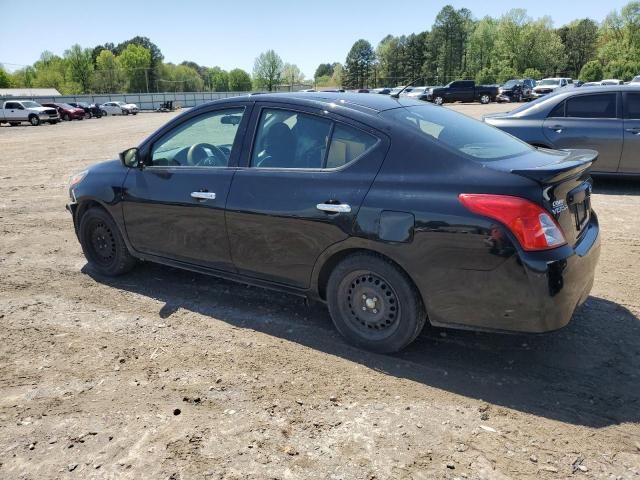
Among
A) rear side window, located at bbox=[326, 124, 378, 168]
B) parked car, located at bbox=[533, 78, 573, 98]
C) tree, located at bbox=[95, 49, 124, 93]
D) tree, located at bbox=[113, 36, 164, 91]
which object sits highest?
tree, located at bbox=[113, 36, 164, 91]

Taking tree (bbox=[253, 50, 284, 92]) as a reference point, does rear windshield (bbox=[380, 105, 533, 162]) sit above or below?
below

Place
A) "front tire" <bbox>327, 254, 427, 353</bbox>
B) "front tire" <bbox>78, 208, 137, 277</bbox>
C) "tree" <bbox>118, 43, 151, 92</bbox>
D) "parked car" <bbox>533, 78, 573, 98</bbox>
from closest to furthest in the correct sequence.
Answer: "front tire" <bbox>327, 254, 427, 353</bbox> < "front tire" <bbox>78, 208, 137, 277</bbox> < "parked car" <bbox>533, 78, 573, 98</bbox> < "tree" <bbox>118, 43, 151, 92</bbox>

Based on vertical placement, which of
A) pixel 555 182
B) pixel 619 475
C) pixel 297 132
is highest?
Result: pixel 297 132

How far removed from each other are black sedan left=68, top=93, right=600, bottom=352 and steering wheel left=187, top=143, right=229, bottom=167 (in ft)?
0.04

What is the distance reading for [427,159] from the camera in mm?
3256

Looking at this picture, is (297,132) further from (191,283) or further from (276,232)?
(191,283)

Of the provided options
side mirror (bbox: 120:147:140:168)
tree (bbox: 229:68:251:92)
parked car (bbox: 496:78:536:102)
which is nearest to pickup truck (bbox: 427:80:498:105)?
parked car (bbox: 496:78:536:102)

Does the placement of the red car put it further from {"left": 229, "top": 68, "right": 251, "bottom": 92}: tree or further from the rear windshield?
{"left": 229, "top": 68, "right": 251, "bottom": 92}: tree

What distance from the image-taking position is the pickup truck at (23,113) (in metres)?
37.2

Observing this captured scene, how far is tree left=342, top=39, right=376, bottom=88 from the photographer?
133875mm

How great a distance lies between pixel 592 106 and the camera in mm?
8102

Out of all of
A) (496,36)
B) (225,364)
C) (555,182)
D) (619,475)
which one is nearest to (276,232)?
(225,364)

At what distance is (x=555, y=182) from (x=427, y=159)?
2.50ft

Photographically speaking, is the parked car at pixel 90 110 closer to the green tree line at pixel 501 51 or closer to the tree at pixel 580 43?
the green tree line at pixel 501 51
